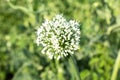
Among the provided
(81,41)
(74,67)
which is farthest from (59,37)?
(81,41)

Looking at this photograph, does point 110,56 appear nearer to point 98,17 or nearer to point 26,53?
point 98,17

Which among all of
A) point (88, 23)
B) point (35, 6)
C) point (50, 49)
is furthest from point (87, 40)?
point (50, 49)

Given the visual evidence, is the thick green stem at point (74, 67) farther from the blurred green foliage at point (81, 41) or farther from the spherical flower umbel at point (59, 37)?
the blurred green foliage at point (81, 41)

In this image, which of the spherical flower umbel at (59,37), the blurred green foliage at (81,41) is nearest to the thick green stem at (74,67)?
the spherical flower umbel at (59,37)

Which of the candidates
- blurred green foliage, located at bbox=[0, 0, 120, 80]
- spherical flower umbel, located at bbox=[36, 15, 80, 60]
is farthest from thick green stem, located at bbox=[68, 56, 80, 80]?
blurred green foliage, located at bbox=[0, 0, 120, 80]

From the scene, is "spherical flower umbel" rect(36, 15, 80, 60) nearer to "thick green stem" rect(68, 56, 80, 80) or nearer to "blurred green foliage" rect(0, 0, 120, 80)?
"thick green stem" rect(68, 56, 80, 80)

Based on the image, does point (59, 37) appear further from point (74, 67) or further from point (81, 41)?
point (81, 41)
